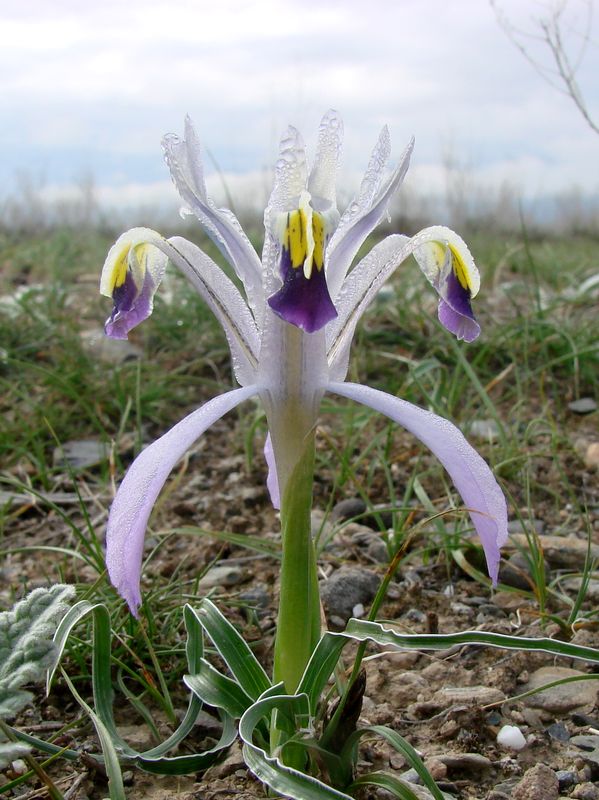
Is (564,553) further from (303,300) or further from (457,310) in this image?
(303,300)

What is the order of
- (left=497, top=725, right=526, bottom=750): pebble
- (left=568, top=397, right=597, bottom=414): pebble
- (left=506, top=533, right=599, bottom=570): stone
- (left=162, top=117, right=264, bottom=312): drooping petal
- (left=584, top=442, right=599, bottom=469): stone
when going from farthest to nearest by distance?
(left=568, top=397, right=597, bottom=414): pebble
(left=584, top=442, right=599, bottom=469): stone
(left=506, top=533, right=599, bottom=570): stone
(left=497, top=725, right=526, bottom=750): pebble
(left=162, top=117, right=264, bottom=312): drooping petal

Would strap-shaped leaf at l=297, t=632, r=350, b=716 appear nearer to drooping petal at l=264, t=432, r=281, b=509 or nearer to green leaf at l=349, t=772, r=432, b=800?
green leaf at l=349, t=772, r=432, b=800

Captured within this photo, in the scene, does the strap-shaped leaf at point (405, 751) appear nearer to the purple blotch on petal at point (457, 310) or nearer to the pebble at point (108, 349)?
the purple blotch on petal at point (457, 310)

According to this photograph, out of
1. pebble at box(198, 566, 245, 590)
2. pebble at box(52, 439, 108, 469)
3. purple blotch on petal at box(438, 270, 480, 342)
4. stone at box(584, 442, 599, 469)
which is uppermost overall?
purple blotch on petal at box(438, 270, 480, 342)

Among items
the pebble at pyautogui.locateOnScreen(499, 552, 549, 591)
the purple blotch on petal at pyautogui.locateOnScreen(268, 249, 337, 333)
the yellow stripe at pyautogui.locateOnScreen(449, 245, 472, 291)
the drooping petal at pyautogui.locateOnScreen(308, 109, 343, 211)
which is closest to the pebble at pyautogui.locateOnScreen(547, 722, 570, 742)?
the pebble at pyautogui.locateOnScreen(499, 552, 549, 591)

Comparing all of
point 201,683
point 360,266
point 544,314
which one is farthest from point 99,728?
point 544,314

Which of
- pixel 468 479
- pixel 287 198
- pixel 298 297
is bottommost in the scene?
pixel 468 479

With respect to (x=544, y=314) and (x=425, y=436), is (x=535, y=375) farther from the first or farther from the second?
(x=425, y=436)
